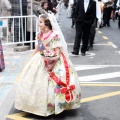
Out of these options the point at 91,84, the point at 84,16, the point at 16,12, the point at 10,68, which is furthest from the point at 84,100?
the point at 16,12

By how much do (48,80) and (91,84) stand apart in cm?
244

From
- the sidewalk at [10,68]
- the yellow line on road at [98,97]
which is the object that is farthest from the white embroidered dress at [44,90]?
the sidewalk at [10,68]

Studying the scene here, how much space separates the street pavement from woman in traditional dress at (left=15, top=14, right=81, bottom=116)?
235 mm

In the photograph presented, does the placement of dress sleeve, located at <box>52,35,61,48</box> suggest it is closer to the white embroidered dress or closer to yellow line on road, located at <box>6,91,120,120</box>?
the white embroidered dress

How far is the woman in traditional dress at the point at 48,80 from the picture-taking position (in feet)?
18.9

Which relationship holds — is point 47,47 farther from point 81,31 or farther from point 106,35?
point 106,35

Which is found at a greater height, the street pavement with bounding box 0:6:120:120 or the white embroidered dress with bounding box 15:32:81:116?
Answer: the white embroidered dress with bounding box 15:32:81:116

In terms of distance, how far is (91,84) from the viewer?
814cm

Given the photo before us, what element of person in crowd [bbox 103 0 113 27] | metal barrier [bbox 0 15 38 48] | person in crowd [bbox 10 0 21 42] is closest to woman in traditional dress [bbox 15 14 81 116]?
metal barrier [bbox 0 15 38 48]

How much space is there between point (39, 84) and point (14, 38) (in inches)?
258

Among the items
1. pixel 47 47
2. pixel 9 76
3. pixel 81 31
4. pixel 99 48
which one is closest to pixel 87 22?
pixel 81 31

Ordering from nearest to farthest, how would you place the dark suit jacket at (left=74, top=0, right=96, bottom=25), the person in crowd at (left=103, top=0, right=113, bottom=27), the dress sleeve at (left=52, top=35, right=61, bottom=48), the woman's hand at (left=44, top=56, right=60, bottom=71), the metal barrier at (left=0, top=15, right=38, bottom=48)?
the woman's hand at (left=44, top=56, right=60, bottom=71) → the dress sleeve at (left=52, top=35, right=61, bottom=48) → the dark suit jacket at (left=74, top=0, right=96, bottom=25) → the metal barrier at (left=0, top=15, right=38, bottom=48) → the person in crowd at (left=103, top=0, right=113, bottom=27)

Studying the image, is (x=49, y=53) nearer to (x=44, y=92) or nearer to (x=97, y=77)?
(x=44, y=92)

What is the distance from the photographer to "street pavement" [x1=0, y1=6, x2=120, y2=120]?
6.12 meters
